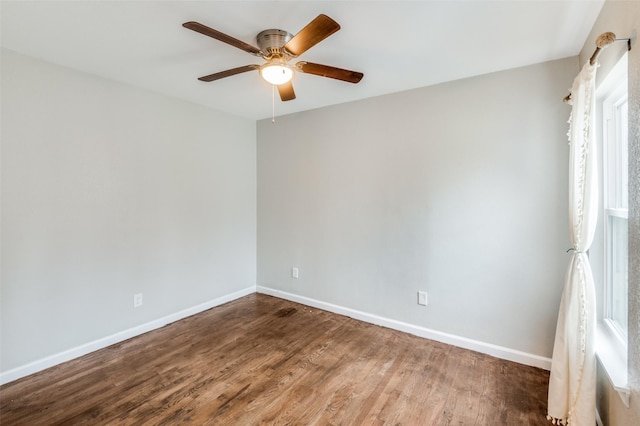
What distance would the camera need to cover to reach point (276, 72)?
1.82 metres

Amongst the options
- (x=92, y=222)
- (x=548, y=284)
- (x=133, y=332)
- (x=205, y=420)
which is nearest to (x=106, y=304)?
(x=133, y=332)

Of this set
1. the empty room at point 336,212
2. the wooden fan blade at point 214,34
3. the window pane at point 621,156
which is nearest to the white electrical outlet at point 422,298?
the empty room at point 336,212

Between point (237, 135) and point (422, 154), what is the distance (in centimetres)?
234

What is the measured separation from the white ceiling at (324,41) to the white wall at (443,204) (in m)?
0.32

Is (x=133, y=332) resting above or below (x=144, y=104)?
below

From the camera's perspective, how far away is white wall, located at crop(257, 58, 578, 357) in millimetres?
2248

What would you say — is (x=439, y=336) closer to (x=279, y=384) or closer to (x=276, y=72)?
(x=279, y=384)

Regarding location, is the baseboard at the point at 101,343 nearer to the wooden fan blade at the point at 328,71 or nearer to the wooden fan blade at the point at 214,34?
the wooden fan blade at the point at 214,34

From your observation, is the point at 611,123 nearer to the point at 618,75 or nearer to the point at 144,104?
the point at 618,75

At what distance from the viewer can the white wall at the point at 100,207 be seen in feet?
6.98

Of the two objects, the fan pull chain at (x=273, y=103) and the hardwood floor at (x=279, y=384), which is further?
the fan pull chain at (x=273, y=103)

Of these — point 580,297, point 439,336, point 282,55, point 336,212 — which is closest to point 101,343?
point 336,212

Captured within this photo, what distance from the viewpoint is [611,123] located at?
1.75 metres

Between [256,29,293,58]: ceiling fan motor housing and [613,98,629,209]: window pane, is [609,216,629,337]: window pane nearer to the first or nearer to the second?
[613,98,629,209]: window pane
